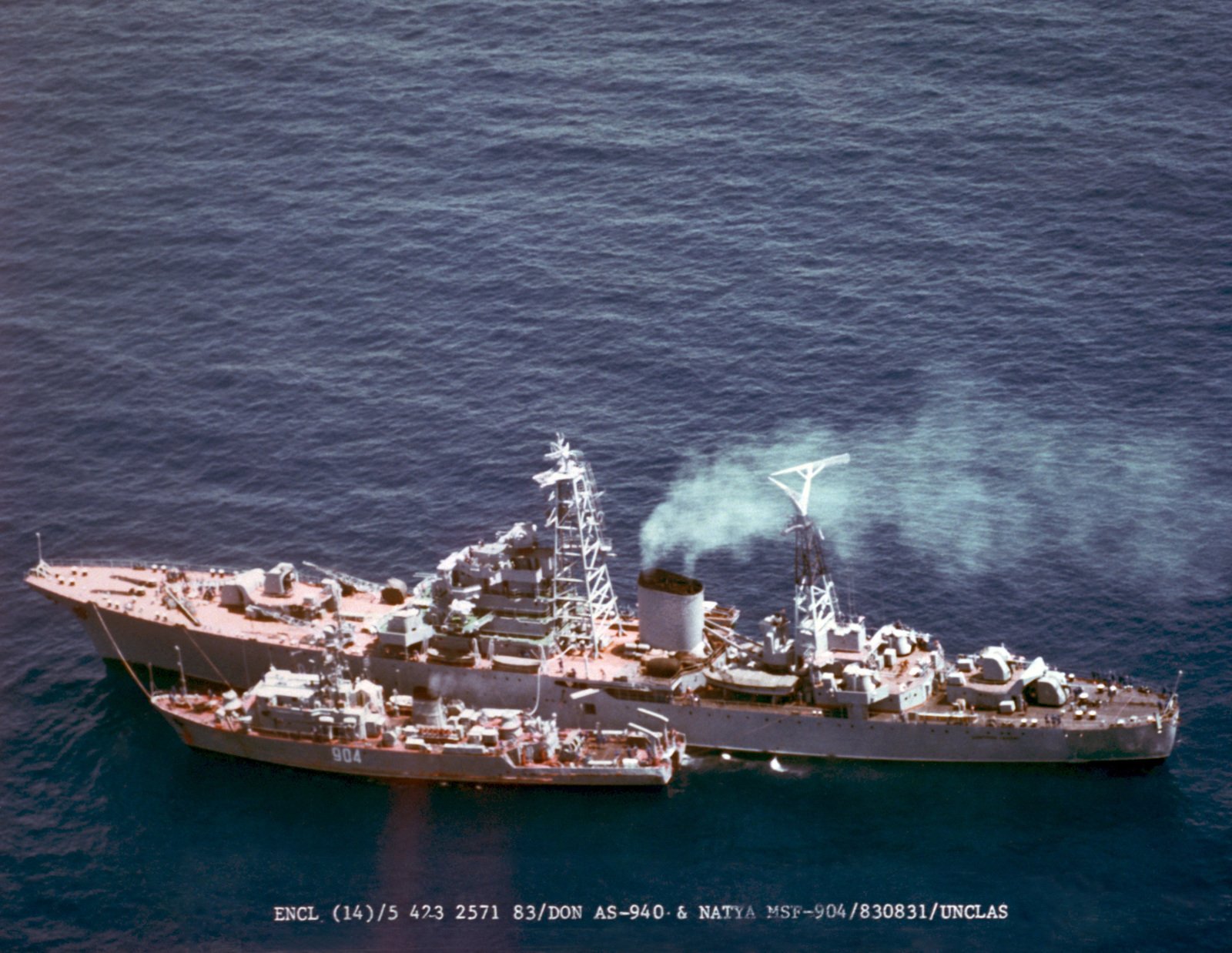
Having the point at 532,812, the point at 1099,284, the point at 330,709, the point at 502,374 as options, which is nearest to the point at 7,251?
the point at 502,374

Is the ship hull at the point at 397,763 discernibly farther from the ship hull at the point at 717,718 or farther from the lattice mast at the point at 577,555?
the lattice mast at the point at 577,555

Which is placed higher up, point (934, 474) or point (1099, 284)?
point (1099, 284)

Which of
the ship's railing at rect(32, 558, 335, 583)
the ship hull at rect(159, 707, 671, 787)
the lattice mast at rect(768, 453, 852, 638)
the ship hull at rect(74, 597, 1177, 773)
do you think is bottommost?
the ship hull at rect(159, 707, 671, 787)

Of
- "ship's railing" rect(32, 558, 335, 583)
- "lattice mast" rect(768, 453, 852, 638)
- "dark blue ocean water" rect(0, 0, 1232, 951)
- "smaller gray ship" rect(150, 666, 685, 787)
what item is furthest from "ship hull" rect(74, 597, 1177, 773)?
"ship's railing" rect(32, 558, 335, 583)

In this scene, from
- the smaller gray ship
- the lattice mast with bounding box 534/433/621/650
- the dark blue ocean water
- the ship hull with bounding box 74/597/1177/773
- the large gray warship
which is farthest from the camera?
the lattice mast with bounding box 534/433/621/650

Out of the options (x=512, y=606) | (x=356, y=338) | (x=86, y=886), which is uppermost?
(x=356, y=338)

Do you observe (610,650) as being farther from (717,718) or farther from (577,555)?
(717,718)

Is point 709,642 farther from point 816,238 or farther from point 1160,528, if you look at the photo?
point 816,238

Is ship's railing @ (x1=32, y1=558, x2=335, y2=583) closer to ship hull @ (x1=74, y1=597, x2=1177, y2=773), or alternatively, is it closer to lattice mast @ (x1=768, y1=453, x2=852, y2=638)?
ship hull @ (x1=74, y1=597, x2=1177, y2=773)

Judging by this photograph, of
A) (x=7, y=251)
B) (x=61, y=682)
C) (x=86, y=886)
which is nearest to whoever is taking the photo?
(x=86, y=886)
